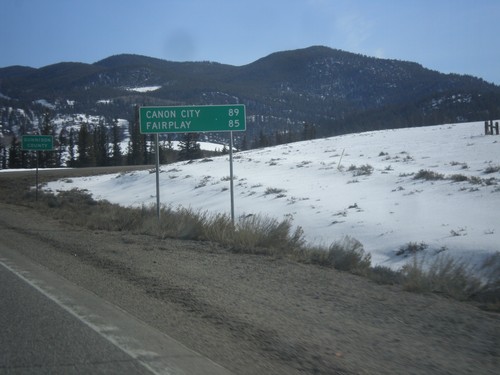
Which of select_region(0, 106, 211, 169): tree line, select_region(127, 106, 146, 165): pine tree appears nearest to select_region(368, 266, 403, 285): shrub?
select_region(0, 106, 211, 169): tree line

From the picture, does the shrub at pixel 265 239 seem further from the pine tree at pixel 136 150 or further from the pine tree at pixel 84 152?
the pine tree at pixel 84 152

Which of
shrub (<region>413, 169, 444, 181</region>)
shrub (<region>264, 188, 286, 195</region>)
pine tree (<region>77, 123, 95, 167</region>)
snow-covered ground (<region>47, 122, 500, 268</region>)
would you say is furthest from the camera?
pine tree (<region>77, 123, 95, 167</region>)

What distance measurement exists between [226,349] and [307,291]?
2.85 metres

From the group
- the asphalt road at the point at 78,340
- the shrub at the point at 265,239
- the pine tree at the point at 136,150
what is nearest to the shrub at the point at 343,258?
the shrub at the point at 265,239

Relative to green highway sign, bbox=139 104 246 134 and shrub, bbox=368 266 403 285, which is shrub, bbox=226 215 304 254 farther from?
green highway sign, bbox=139 104 246 134

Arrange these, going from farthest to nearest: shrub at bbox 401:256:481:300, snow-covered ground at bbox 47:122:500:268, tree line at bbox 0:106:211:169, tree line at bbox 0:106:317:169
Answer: tree line at bbox 0:106:211:169 < tree line at bbox 0:106:317:169 < snow-covered ground at bbox 47:122:500:268 < shrub at bbox 401:256:481:300

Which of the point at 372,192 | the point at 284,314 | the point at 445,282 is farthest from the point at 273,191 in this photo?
the point at 284,314

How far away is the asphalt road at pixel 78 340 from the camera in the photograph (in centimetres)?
480

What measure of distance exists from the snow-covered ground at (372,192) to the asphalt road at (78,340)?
6.53 metres

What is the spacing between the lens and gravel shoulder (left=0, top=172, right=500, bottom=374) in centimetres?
499

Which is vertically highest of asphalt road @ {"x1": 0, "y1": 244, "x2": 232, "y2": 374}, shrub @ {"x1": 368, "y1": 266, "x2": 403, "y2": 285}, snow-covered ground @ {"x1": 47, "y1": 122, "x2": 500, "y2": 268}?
snow-covered ground @ {"x1": 47, "y1": 122, "x2": 500, "y2": 268}

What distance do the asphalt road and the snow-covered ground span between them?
6527mm

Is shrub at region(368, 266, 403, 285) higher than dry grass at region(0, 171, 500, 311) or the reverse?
the reverse

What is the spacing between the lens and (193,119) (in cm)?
1644
